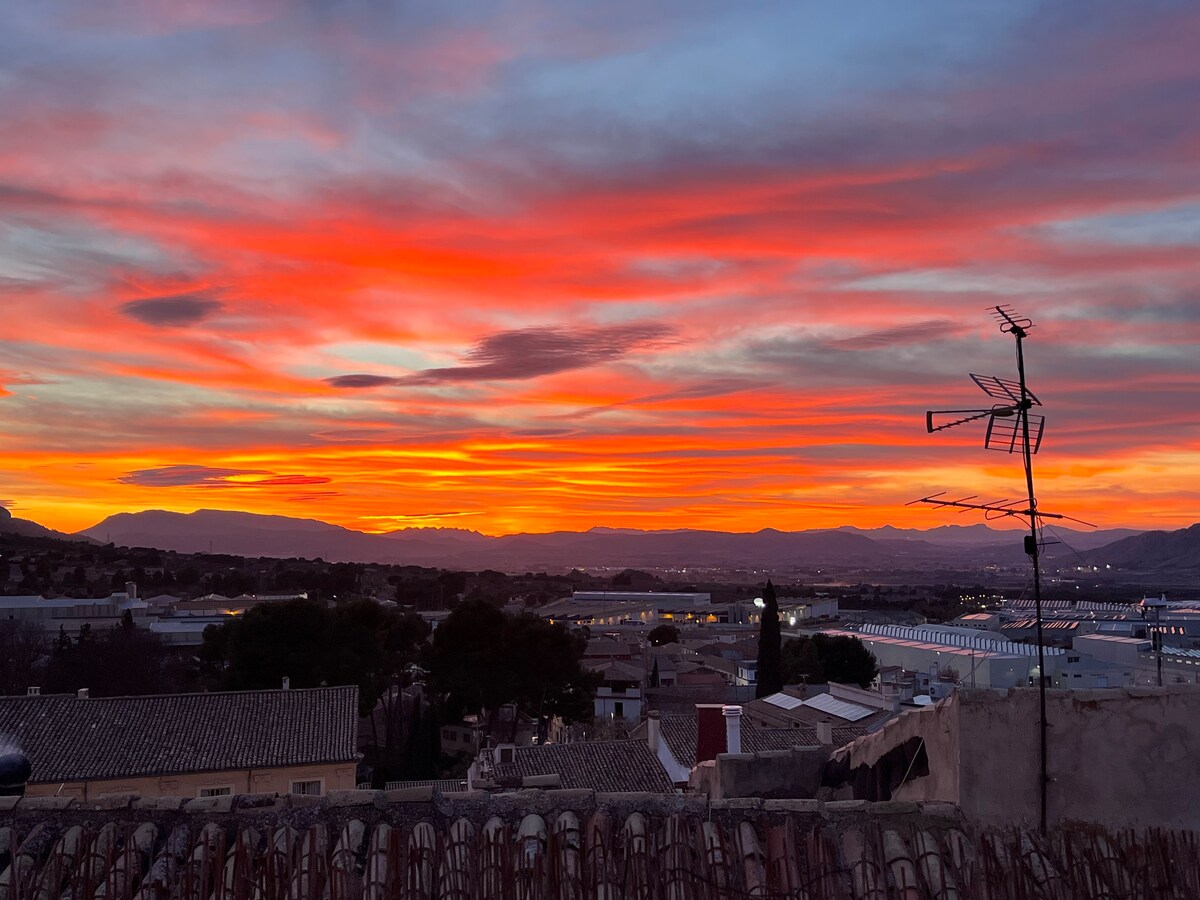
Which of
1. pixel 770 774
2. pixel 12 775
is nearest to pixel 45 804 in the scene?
pixel 12 775

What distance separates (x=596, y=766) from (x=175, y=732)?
921 cm

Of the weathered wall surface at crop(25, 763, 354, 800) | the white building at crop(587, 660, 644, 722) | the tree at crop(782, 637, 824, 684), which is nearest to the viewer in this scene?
the weathered wall surface at crop(25, 763, 354, 800)

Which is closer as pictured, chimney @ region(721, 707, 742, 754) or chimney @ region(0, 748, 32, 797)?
chimney @ region(0, 748, 32, 797)

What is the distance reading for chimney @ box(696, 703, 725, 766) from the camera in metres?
17.7

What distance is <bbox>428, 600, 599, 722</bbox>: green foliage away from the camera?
36.9 metres

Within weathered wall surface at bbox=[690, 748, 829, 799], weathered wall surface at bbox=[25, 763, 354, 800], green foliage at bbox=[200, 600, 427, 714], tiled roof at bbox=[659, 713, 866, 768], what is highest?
weathered wall surface at bbox=[690, 748, 829, 799]

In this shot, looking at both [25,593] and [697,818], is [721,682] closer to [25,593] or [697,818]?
[697,818]

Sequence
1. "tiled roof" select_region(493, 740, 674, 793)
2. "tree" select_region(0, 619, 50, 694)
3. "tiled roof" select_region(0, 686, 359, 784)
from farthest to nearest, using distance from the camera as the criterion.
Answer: "tree" select_region(0, 619, 50, 694) < "tiled roof" select_region(0, 686, 359, 784) < "tiled roof" select_region(493, 740, 674, 793)

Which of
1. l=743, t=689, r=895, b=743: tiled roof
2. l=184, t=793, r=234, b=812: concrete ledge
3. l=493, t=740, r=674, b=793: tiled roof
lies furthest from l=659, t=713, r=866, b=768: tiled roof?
l=184, t=793, r=234, b=812: concrete ledge

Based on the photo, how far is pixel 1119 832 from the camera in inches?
216

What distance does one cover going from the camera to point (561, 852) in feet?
16.9

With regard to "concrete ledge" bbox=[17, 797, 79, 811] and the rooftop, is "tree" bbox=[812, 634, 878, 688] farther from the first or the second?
"concrete ledge" bbox=[17, 797, 79, 811]

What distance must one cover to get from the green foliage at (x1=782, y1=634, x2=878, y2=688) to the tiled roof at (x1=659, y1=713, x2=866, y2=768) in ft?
80.7

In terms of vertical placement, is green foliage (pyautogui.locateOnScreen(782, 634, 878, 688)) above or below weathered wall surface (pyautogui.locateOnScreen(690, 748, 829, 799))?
below
